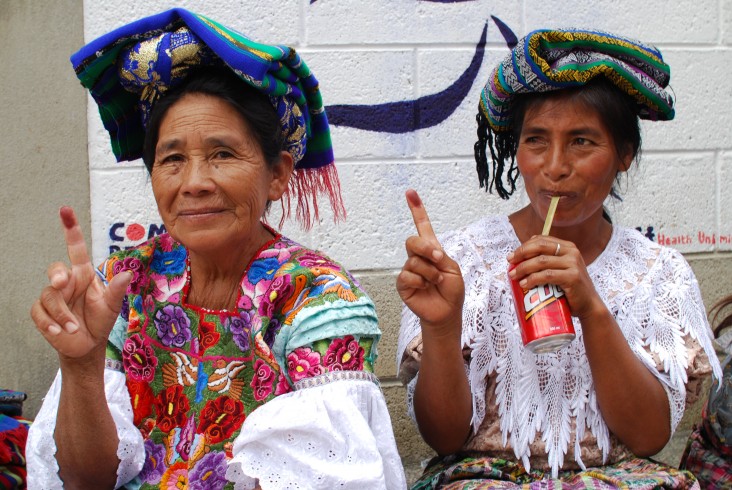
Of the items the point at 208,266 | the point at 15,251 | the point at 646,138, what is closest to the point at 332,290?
the point at 208,266

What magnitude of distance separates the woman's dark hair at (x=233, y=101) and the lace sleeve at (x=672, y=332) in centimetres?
104

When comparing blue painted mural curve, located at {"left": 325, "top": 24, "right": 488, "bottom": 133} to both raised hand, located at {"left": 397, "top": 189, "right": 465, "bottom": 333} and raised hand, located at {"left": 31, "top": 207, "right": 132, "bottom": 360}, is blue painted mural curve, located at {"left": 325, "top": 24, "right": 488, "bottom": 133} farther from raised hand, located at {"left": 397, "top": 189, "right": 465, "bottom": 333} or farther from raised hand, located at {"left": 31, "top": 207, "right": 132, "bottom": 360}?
raised hand, located at {"left": 31, "top": 207, "right": 132, "bottom": 360}

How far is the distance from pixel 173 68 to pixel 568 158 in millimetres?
1039

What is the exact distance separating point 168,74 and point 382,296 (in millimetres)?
1713

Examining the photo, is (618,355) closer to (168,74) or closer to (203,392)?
(203,392)

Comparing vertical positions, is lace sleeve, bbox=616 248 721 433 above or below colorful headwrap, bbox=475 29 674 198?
below

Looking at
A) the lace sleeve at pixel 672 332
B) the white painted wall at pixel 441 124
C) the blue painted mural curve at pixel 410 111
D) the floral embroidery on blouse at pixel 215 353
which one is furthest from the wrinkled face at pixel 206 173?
the blue painted mural curve at pixel 410 111

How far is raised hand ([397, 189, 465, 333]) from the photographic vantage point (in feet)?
6.85

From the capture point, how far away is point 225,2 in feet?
11.7

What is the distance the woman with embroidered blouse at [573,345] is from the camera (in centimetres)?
233

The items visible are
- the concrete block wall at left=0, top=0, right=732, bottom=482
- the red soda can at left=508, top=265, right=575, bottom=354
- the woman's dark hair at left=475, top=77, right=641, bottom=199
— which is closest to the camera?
the red soda can at left=508, top=265, right=575, bottom=354

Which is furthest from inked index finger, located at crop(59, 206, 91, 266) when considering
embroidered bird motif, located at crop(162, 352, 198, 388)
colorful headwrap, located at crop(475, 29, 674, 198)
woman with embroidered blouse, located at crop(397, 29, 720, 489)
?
colorful headwrap, located at crop(475, 29, 674, 198)

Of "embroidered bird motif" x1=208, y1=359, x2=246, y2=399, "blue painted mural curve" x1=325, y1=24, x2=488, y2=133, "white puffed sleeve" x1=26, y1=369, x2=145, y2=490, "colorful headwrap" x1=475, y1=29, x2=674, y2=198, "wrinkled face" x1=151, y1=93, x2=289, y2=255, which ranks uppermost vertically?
"blue painted mural curve" x1=325, y1=24, x2=488, y2=133

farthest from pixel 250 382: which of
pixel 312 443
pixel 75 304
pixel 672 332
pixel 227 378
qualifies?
pixel 672 332
